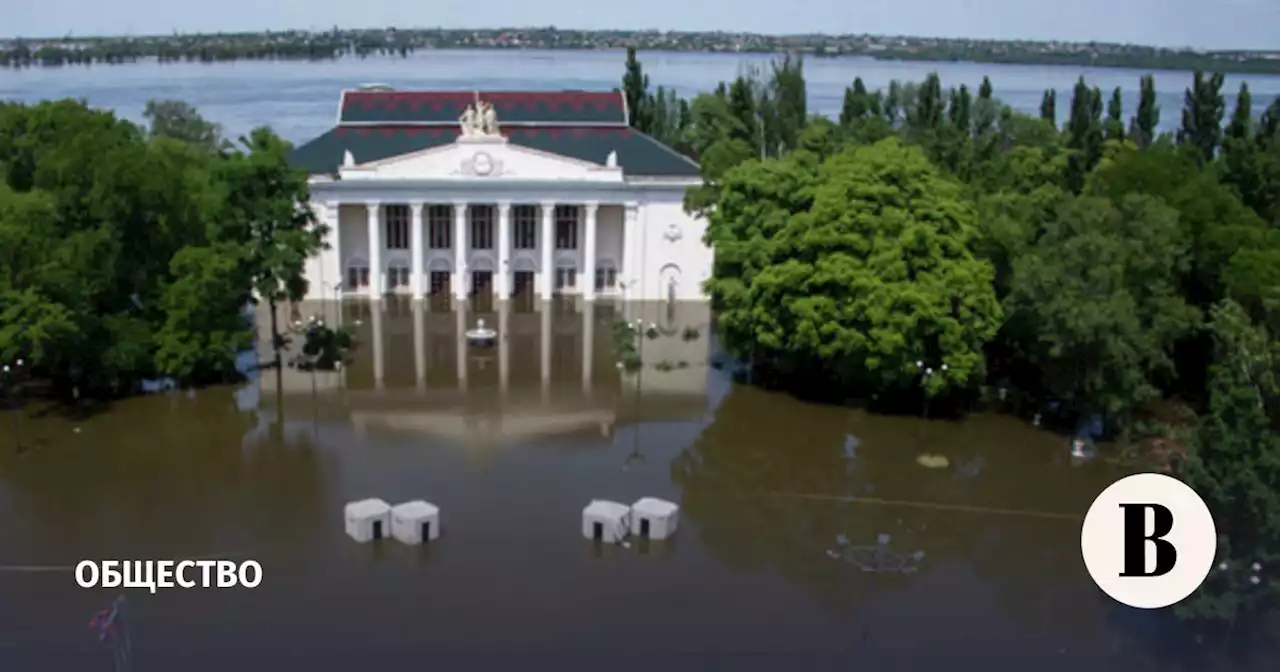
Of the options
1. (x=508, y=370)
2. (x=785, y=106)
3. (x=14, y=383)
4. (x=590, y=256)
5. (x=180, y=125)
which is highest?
(x=785, y=106)

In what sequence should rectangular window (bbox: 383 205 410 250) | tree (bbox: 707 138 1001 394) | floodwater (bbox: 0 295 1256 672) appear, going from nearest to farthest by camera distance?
floodwater (bbox: 0 295 1256 672)
tree (bbox: 707 138 1001 394)
rectangular window (bbox: 383 205 410 250)

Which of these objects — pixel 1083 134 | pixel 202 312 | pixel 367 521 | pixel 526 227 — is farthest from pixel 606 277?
pixel 1083 134

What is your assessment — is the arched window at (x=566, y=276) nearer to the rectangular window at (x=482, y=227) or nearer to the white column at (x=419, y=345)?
→ the rectangular window at (x=482, y=227)

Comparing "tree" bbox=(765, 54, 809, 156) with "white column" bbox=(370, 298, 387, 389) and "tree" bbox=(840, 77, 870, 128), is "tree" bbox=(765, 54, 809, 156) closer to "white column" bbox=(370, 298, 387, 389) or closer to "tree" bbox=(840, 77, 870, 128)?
"tree" bbox=(840, 77, 870, 128)

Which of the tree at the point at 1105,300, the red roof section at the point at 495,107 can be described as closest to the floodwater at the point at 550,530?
the tree at the point at 1105,300

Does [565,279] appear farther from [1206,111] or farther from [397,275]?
[1206,111]

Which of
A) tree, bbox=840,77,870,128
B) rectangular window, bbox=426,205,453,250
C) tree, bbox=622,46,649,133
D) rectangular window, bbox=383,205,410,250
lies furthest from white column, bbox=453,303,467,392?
tree, bbox=840,77,870,128

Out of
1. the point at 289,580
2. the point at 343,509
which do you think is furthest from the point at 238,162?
the point at 289,580
